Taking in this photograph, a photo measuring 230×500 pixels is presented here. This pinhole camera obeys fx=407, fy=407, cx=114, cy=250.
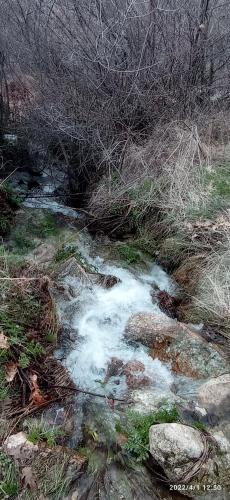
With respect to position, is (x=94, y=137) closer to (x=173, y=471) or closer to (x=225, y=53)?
(x=225, y=53)

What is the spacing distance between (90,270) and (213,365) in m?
1.93

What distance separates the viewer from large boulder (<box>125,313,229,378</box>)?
12.0 feet

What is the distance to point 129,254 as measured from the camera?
5199 millimetres

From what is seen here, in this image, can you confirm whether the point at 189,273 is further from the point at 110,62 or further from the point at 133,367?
the point at 110,62

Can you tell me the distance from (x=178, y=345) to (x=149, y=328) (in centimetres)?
35

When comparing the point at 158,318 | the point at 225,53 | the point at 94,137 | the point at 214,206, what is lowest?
the point at 158,318

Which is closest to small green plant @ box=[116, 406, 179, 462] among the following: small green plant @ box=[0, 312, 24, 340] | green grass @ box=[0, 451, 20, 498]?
green grass @ box=[0, 451, 20, 498]

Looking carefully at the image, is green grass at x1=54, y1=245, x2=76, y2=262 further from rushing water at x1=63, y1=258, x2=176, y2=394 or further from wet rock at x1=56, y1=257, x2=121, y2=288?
rushing water at x1=63, y1=258, x2=176, y2=394

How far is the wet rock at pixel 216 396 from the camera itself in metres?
3.12

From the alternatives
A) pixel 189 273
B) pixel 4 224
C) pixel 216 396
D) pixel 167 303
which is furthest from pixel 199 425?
pixel 4 224

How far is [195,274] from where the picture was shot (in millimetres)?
4586

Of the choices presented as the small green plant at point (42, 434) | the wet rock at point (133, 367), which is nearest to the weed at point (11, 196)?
the wet rock at point (133, 367)

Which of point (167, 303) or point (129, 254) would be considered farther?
point (129, 254)

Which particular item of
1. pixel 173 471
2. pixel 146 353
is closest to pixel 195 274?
pixel 146 353
